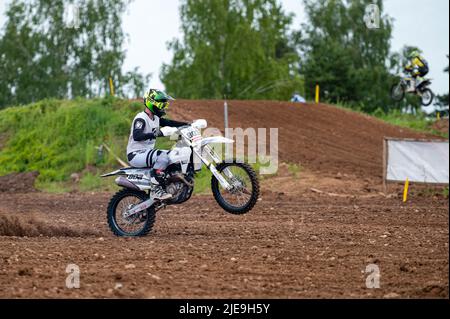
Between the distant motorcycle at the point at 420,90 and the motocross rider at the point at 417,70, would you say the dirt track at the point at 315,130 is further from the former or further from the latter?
the motocross rider at the point at 417,70

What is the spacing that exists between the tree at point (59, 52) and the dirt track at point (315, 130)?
67.0 ft

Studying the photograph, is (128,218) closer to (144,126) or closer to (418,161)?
(144,126)

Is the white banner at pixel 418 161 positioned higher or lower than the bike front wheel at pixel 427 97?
lower

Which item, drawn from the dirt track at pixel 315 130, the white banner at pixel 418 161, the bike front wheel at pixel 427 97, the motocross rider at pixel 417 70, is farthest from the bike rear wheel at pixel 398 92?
the white banner at pixel 418 161

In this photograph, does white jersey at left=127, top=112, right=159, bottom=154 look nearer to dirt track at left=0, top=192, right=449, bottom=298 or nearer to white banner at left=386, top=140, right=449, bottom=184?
dirt track at left=0, top=192, right=449, bottom=298

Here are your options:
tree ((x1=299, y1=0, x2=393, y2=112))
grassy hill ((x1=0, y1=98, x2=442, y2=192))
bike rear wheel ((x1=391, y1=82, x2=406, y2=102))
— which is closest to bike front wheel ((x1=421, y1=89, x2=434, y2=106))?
bike rear wheel ((x1=391, y1=82, x2=406, y2=102))

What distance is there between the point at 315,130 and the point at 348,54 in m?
29.2

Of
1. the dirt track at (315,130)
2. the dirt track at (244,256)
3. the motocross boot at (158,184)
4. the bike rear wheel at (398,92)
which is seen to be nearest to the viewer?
the dirt track at (244,256)

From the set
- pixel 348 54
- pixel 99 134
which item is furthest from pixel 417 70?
pixel 348 54

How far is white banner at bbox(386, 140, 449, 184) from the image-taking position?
58.3 ft

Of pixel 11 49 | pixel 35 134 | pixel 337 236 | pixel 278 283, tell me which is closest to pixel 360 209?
pixel 337 236

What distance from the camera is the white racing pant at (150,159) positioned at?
38.4ft

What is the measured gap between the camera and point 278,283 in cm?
768

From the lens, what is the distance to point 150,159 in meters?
11.8
